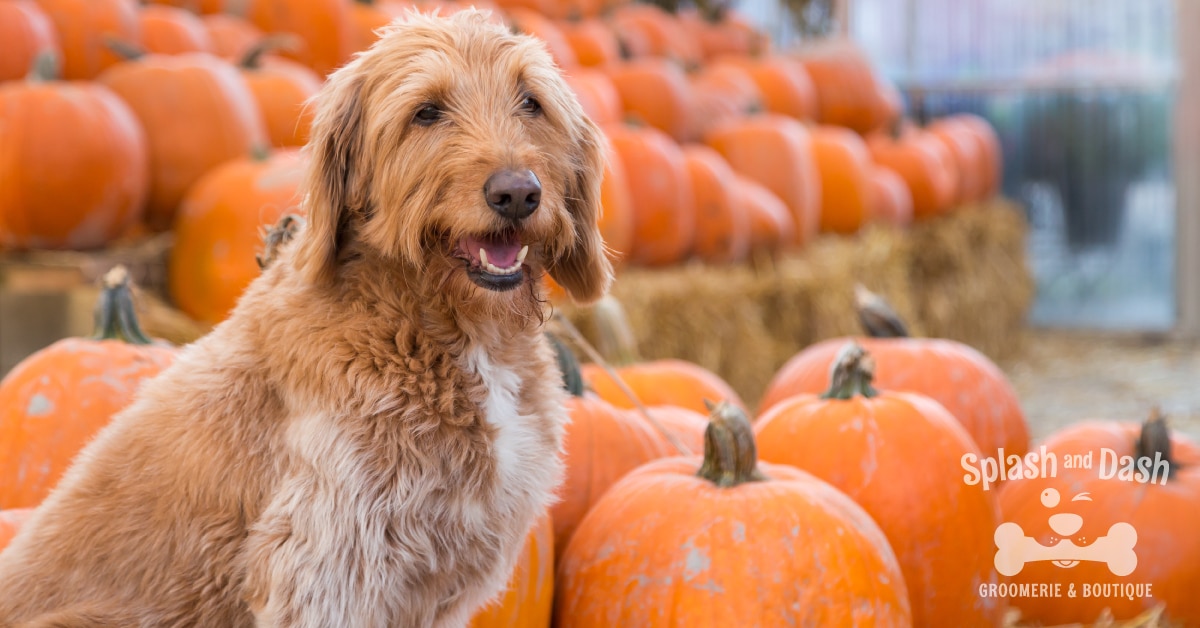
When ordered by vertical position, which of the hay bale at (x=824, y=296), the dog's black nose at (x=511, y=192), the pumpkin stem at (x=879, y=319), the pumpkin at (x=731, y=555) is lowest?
the hay bale at (x=824, y=296)

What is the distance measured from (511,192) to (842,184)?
6448 millimetres

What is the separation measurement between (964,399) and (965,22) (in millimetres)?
7753

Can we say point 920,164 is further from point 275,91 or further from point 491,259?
point 491,259

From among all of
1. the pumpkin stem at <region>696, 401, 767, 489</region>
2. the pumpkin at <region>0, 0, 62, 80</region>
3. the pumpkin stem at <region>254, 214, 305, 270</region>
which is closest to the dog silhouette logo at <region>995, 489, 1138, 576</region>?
the pumpkin stem at <region>696, 401, 767, 489</region>

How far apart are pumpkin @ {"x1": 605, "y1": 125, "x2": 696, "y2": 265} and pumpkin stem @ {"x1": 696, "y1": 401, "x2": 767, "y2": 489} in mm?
3557

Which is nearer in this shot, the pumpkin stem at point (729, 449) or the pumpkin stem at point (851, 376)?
the pumpkin stem at point (729, 449)

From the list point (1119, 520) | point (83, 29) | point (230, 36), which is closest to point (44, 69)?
point (83, 29)

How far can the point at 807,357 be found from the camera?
3861mm

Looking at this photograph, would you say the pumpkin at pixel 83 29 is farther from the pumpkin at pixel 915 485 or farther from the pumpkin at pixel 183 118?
the pumpkin at pixel 915 485

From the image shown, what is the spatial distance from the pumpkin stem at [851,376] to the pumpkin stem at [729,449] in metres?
0.57

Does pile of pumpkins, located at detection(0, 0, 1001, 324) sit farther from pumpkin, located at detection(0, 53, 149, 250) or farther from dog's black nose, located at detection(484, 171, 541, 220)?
dog's black nose, located at detection(484, 171, 541, 220)

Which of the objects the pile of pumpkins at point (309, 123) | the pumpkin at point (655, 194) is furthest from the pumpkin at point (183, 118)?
the pumpkin at point (655, 194)

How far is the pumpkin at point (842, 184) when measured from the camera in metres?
7.86

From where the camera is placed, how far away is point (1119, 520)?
3.04 m
